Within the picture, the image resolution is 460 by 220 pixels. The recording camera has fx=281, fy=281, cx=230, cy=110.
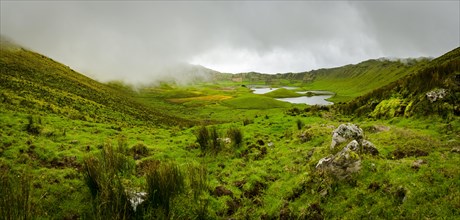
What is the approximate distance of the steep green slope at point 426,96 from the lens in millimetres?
16531

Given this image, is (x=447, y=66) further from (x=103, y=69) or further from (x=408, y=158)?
(x=103, y=69)

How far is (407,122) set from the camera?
57.0 feet

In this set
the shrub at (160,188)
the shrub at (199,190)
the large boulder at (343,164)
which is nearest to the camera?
the shrub at (160,188)

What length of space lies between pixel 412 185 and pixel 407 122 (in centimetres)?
1030

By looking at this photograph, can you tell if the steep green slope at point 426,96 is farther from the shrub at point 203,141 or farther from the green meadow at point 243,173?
the shrub at point 203,141

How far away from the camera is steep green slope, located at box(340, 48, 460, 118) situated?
16531 mm

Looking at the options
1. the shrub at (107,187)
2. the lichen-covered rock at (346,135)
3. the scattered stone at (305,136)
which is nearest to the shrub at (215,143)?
the scattered stone at (305,136)

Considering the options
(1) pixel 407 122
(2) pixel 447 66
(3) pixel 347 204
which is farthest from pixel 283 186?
(2) pixel 447 66

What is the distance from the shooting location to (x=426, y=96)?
1797 centimetres

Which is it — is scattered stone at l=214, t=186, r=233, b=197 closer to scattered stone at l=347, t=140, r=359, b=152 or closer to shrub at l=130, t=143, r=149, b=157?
scattered stone at l=347, t=140, r=359, b=152

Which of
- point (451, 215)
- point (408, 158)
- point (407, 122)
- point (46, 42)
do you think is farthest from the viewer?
point (46, 42)

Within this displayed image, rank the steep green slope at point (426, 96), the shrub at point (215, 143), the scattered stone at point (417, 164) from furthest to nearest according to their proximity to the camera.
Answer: the shrub at point (215, 143) → the steep green slope at point (426, 96) → the scattered stone at point (417, 164)

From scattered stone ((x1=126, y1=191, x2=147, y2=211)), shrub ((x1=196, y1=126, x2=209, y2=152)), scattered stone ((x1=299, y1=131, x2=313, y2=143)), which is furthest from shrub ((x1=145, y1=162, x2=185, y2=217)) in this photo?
scattered stone ((x1=299, y1=131, x2=313, y2=143))

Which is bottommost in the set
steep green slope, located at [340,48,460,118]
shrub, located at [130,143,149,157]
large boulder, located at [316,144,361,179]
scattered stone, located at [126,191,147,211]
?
shrub, located at [130,143,149,157]
